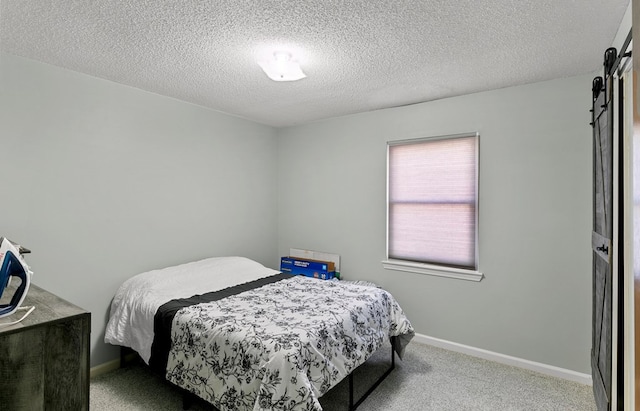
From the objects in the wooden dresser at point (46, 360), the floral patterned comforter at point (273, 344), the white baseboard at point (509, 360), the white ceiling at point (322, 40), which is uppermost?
the white ceiling at point (322, 40)

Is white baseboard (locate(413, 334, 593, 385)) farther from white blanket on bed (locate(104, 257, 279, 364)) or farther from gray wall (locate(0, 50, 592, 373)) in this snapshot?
white blanket on bed (locate(104, 257, 279, 364))

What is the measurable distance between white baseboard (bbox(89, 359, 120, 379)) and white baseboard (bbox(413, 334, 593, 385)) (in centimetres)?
271

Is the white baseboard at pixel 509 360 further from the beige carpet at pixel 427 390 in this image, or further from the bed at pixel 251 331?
the bed at pixel 251 331

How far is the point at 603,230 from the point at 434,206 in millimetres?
1374

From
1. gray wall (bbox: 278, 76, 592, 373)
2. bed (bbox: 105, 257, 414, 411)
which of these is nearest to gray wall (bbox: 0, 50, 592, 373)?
gray wall (bbox: 278, 76, 592, 373)

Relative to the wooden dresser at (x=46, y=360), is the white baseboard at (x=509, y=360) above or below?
below

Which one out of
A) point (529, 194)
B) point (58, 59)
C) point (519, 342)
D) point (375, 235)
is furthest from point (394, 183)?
point (58, 59)

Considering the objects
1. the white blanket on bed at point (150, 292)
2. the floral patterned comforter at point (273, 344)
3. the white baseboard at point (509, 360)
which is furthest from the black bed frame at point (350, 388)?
the white baseboard at point (509, 360)

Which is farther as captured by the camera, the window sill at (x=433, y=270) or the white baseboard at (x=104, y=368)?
the window sill at (x=433, y=270)

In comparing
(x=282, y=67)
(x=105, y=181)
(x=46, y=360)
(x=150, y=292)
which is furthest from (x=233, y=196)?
(x=46, y=360)

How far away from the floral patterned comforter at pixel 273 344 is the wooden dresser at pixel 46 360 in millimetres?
715

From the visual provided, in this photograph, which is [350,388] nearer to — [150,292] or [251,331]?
[251,331]

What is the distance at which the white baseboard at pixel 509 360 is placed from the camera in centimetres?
251

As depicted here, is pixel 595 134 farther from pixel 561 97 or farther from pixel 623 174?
pixel 623 174
